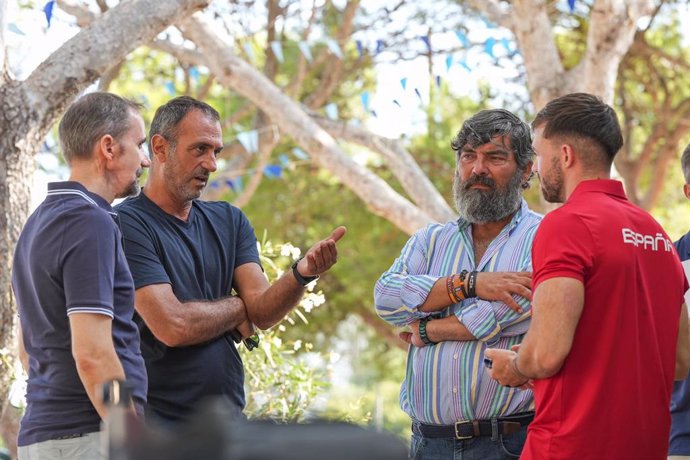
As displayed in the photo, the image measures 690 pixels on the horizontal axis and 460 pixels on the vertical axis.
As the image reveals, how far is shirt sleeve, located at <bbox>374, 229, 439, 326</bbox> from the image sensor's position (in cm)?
367

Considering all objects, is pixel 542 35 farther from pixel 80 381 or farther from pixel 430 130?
pixel 430 130

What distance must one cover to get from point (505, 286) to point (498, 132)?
1.99 feet

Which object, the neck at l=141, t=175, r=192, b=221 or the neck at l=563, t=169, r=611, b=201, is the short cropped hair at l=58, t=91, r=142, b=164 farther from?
the neck at l=563, t=169, r=611, b=201

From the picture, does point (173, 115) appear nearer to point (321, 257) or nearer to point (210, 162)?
point (210, 162)

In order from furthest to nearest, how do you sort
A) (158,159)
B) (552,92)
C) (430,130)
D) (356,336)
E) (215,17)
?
1. (356,336)
2. (430,130)
3. (215,17)
4. (552,92)
5. (158,159)

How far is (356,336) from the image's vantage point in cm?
3120

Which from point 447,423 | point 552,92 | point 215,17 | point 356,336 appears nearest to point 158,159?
point 447,423

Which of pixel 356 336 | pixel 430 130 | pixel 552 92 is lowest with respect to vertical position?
pixel 356 336

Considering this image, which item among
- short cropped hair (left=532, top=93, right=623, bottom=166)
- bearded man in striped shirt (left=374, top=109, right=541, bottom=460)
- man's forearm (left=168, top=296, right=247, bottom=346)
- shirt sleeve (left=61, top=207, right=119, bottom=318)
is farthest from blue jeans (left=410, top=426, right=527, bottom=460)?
shirt sleeve (left=61, top=207, right=119, bottom=318)

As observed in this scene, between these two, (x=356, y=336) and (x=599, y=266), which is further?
(x=356, y=336)

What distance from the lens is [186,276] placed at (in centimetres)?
375

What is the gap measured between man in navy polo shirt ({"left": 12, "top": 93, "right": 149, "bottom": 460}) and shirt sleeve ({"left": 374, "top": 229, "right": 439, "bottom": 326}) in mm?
965

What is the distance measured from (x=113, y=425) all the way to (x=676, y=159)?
52.0 ft

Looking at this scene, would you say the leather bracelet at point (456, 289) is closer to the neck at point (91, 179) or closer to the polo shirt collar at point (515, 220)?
the polo shirt collar at point (515, 220)
